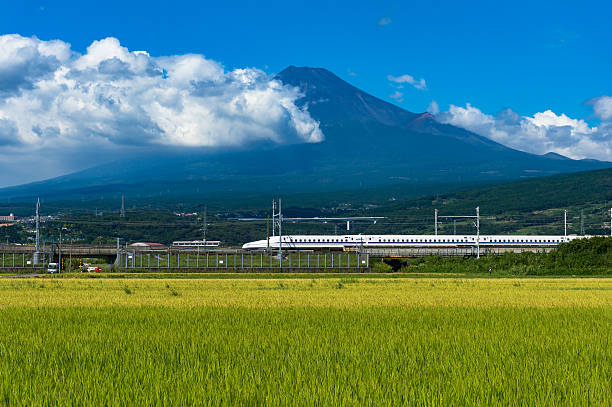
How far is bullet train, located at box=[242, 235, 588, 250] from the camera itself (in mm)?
114562

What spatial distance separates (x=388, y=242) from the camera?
120 metres

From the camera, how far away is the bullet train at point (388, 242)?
11456 centimetres

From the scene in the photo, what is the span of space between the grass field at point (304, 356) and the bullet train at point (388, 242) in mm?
94374

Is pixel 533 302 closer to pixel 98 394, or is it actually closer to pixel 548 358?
pixel 548 358

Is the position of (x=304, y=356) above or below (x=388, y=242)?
below

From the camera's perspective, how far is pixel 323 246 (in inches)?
4557

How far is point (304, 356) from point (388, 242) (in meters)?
110

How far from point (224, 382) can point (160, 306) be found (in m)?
12.9

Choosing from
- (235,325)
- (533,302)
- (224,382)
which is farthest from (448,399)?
(533,302)

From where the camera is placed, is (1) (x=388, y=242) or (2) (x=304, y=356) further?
(1) (x=388, y=242)

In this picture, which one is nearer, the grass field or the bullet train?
the grass field

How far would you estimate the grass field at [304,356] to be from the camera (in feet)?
27.0

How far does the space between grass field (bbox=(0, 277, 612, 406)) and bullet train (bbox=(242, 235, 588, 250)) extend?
94.4 meters

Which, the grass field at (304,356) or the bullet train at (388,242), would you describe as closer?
the grass field at (304,356)
